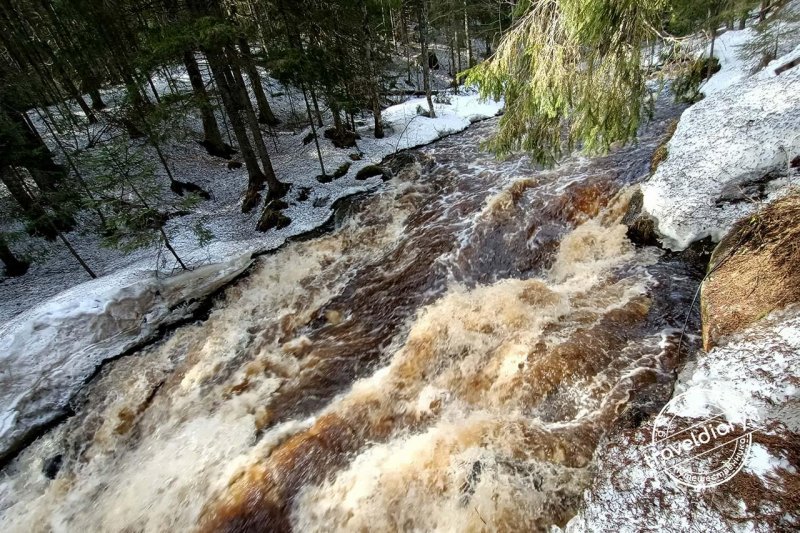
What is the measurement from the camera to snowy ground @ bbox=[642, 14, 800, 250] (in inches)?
242

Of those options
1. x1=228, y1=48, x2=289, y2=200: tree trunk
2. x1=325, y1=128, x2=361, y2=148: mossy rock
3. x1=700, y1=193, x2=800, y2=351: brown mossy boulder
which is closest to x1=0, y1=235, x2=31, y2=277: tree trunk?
x1=228, y1=48, x2=289, y2=200: tree trunk

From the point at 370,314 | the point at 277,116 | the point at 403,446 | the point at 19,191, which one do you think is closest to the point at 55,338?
the point at 19,191

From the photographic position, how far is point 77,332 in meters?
7.31

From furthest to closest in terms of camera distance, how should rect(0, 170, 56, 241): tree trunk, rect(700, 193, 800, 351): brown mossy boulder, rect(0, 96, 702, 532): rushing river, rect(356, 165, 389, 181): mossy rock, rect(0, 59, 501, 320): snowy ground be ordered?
rect(356, 165, 389, 181): mossy rock
rect(0, 59, 501, 320): snowy ground
rect(0, 170, 56, 241): tree trunk
rect(0, 96, 702, 532): rushing river
rect(700, 193, 800, 351): brown mossy boulder

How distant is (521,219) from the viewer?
8.94 m

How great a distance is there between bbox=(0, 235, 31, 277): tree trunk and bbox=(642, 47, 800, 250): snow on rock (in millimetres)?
15427

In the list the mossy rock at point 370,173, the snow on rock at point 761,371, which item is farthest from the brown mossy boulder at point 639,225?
the mossy rock at point 370,173

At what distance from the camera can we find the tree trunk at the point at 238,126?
9.31 m

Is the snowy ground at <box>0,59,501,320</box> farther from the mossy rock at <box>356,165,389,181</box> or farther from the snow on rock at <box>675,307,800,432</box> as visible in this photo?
the snow on rock at <box>675,307,800,432</box>

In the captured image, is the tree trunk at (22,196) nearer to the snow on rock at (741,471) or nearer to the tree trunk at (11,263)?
the tree trunk at (11,263)

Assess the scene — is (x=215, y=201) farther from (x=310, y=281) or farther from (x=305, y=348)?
(x=305, y=348)

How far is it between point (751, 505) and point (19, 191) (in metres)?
14.9

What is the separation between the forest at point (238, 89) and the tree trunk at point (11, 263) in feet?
0.11

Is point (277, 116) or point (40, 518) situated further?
point (277, 116)
